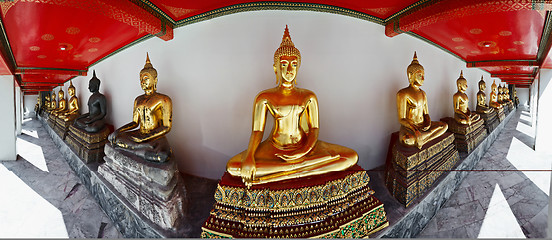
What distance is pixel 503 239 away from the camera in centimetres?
118

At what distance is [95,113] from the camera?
7.42ft

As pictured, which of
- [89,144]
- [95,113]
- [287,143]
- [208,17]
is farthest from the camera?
[95,113]

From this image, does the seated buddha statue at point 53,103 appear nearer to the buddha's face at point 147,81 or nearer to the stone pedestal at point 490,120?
the buddha's face at point 147,81

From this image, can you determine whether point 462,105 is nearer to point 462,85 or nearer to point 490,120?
point 462,85

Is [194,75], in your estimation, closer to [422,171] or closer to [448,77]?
[422,171]

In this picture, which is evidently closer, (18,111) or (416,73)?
(18,111)

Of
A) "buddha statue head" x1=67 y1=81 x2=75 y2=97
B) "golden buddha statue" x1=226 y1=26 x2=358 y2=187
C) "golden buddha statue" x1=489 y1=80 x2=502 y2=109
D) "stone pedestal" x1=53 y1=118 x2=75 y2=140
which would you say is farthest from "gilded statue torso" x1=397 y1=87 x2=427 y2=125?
"stone pedestal" x1=53 y1=118 x2=75 y2=140

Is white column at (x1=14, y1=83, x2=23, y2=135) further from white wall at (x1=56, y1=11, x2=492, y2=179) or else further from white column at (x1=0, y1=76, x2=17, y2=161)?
white wall at (x1=56, y1=11, x2=492, y2=179)

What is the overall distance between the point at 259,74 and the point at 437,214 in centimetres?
182

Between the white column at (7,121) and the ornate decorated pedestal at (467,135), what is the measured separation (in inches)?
145

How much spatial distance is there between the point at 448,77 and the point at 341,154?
163 centimetres

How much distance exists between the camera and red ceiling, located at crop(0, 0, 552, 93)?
4.74ft

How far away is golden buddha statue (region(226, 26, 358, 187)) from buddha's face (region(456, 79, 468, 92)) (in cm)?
168

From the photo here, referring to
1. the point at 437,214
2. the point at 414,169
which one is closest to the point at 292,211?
the point at 414,169
